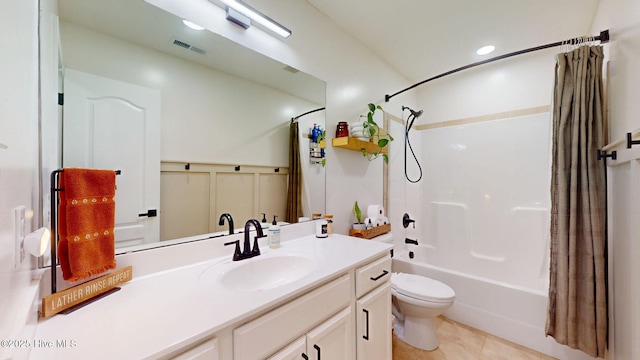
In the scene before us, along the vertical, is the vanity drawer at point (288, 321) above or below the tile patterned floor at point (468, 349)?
above

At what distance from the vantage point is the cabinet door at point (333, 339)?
91cm

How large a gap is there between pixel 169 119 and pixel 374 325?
1.47 meters

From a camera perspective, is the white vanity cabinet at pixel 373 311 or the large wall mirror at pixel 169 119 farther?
the white vanity cabinet at pixel 373 311

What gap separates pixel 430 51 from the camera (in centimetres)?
222

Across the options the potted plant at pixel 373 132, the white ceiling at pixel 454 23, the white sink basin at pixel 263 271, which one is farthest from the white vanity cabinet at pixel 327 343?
the white ceiling at pixel 454 23

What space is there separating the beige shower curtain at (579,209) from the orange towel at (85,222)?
237cm

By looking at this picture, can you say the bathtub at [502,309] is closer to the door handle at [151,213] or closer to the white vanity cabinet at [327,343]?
the white vanity cabinet at [327,343]

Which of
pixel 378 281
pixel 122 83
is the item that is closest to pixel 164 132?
pixel 122 83

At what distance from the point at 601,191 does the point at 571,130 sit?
1.32 feet

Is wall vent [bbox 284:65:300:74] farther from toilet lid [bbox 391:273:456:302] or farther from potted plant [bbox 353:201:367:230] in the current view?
toilet lid [bbox 391:273:456:302]

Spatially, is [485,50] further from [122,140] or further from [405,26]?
Answer: [122,140]

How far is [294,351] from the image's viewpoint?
2.74ft

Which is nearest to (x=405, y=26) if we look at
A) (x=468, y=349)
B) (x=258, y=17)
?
(x=258, y=17)

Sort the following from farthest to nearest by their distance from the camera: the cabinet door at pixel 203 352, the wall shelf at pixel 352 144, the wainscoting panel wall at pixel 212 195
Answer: the wall shelf at pixel 352 144
the wainscoting panel wall at pixel 212 195
the cabinet door at pixel 203 352
